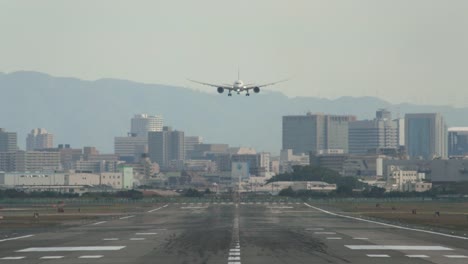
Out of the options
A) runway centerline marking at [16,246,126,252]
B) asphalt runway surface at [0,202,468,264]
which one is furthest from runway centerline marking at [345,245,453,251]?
runway centerline marking at [16,246,126,252]

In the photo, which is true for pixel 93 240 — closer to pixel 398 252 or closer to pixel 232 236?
pixel 232 236

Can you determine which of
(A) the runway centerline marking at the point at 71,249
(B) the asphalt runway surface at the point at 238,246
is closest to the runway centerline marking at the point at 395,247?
(B) the asphalt runway surface at the point at 238,246

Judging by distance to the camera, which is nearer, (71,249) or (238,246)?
(71,249)

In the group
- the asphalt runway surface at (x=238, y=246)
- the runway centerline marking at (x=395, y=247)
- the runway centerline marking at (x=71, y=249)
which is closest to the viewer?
the asphalt runway surface at (x=238, y=246)

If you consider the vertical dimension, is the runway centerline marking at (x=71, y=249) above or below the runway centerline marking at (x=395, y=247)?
below

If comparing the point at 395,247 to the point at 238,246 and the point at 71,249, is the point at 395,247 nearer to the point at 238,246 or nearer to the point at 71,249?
the point at 238,246

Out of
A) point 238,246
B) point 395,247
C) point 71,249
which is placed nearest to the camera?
point 395,247

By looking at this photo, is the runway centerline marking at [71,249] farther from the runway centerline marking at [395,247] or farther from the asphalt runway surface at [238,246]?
the runway centerline marking at [395,247]

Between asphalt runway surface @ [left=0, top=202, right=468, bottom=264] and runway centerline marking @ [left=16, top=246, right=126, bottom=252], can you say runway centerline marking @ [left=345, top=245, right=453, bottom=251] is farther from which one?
runway centerline marking @ [left=16, top=246, right=126, bottom=252]

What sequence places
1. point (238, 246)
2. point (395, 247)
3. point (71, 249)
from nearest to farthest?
point (395, 247) → point (71, 249) → point (238, 246)

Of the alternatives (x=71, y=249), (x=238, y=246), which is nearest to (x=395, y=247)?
(x=238, y=246)

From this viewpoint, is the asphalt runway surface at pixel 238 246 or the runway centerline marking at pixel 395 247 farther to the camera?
the runway centerline marking at pixel 395 247
